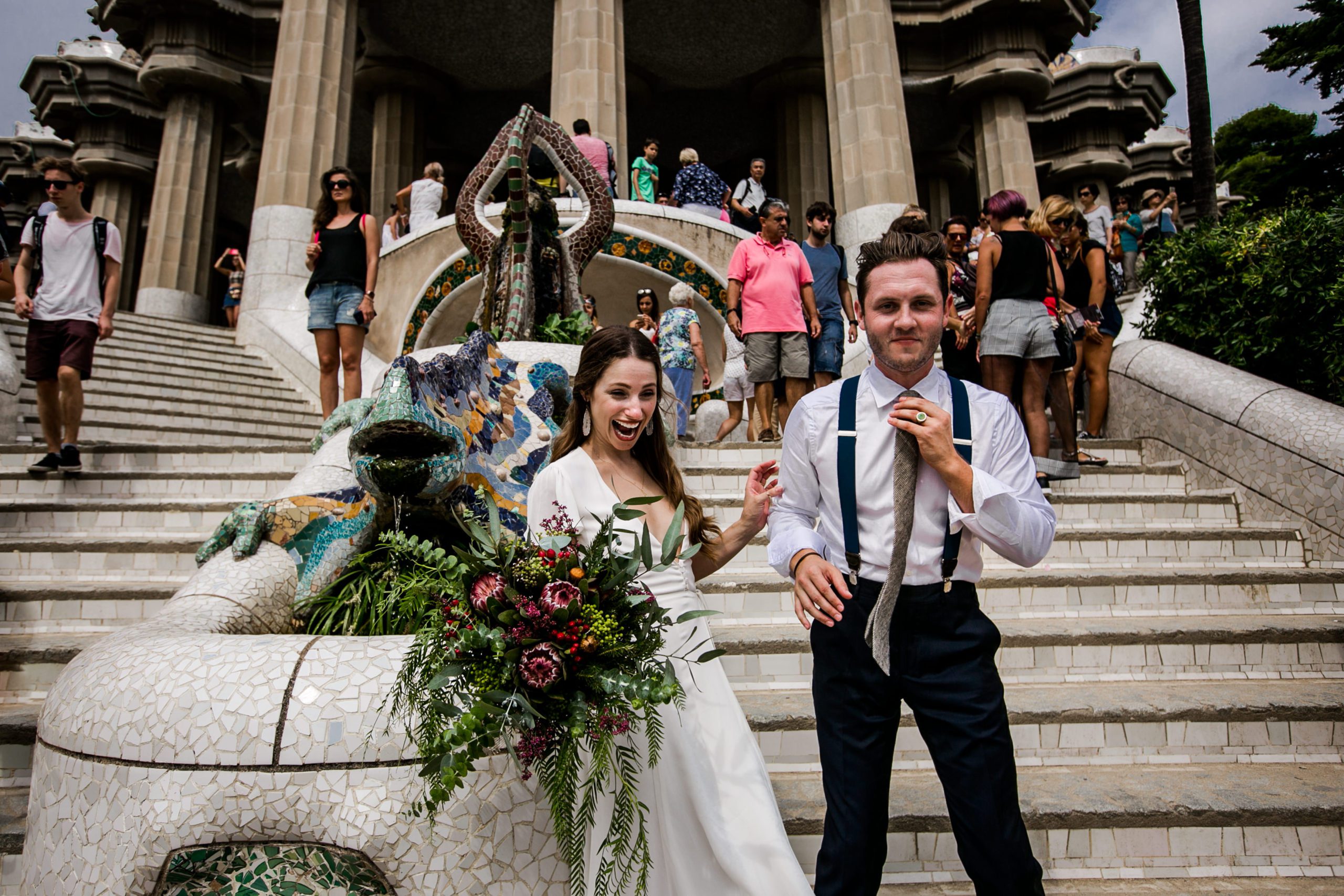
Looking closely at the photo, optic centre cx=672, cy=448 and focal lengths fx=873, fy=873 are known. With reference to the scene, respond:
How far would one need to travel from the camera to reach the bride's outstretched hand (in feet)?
7.03

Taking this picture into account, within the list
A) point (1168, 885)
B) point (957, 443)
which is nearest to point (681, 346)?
point (1168, 885)

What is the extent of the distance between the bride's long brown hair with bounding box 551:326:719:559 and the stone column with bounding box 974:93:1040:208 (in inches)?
661

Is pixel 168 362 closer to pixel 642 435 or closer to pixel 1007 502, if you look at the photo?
pixel 642 435

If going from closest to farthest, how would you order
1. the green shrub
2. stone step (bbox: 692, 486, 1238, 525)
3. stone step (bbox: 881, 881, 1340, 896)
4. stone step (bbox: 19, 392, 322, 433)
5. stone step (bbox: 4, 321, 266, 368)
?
stone step (bbox: 881, 881, 1340, 896) → stone step (bbox: 692, 486, 1238, 525) → the green shrub → stone step (bbox: 19, 392, 322, 433) → stone step (bbox: 4, 321, 266, 368)

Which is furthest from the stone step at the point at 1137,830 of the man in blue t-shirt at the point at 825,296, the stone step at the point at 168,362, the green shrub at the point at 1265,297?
the stone step at the point at 168,362

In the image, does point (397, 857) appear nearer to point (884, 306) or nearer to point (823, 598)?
point (823, 598)

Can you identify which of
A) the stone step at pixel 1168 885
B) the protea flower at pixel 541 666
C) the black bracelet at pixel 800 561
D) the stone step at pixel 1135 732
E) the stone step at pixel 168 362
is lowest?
the stone step at pixel 1168 885

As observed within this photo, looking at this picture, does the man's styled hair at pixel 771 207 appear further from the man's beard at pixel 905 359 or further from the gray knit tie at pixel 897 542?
the gray knit tie at pixel 897 542

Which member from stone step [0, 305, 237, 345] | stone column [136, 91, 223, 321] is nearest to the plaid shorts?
stone step [0, 305, 237, 345]

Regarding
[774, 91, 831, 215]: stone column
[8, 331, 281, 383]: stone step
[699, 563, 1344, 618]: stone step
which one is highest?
[774, 91, 831, 215]: stone column

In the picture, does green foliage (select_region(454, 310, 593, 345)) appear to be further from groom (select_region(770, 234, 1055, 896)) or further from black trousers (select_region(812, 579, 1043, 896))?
black trousers (select_region(812, 579, 1043, 896))

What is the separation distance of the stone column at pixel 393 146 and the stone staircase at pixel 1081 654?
44.3 ft

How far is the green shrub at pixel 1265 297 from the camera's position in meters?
5.93

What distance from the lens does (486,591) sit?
6.07 feet
